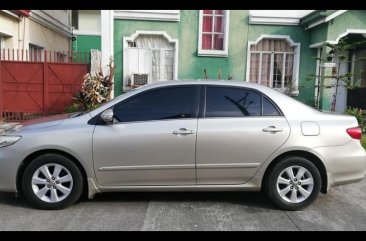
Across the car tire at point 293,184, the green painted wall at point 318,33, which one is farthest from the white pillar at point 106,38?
the car tire at point 293,184

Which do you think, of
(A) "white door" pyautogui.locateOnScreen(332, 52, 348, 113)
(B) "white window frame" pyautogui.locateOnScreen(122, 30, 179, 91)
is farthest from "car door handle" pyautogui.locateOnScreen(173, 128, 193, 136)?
(A) "white door" pyautogui.locateOnScreen(332, 52, 348, 113)

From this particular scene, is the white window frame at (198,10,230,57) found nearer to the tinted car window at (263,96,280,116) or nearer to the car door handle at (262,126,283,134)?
the tinted car window at (263,96,280,116)

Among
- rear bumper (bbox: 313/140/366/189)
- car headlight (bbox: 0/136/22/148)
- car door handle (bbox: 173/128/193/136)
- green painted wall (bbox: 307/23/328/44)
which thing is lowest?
rear bumper (bbox: 313/140/366/189)

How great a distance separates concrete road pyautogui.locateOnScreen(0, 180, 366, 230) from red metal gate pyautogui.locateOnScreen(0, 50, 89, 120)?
288 inches

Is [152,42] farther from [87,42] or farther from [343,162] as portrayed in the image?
[87,42]

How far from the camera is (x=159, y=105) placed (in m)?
4.97

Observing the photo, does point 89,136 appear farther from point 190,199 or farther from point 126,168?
point 190,199

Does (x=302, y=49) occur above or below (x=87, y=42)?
below

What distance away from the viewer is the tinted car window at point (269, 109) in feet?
16.4

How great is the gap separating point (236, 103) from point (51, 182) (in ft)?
Result: 8.26

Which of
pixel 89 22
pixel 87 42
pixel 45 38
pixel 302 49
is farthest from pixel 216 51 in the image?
pixel 89 22

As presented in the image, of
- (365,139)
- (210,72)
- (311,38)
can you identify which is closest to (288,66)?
(311,38)

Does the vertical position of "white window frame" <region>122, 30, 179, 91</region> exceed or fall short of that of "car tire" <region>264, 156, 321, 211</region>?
it exceeds it

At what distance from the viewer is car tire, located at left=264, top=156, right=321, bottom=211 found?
4.87m
